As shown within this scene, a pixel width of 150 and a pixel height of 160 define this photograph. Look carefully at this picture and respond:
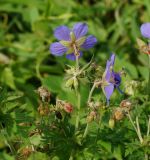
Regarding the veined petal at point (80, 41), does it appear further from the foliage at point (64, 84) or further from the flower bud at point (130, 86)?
the flower bud at point (130, 86)

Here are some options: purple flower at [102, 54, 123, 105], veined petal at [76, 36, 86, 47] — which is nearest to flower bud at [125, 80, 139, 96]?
purple flower at [102, 54, 123, 105]

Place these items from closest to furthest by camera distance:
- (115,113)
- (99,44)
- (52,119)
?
1. (115,113)
2. (52,119)
3. (99,44)

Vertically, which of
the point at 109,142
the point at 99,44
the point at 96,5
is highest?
the point at 96,5

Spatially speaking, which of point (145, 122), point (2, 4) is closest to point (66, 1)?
point (2, 4)

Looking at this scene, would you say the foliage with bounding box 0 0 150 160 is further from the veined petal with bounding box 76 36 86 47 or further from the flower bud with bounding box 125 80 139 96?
the veined petal with bounding box 76 36 86 47

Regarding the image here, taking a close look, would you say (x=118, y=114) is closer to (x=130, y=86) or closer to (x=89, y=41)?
(x=130, y=86)

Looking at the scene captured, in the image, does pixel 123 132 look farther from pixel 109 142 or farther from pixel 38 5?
pixel 38 5
